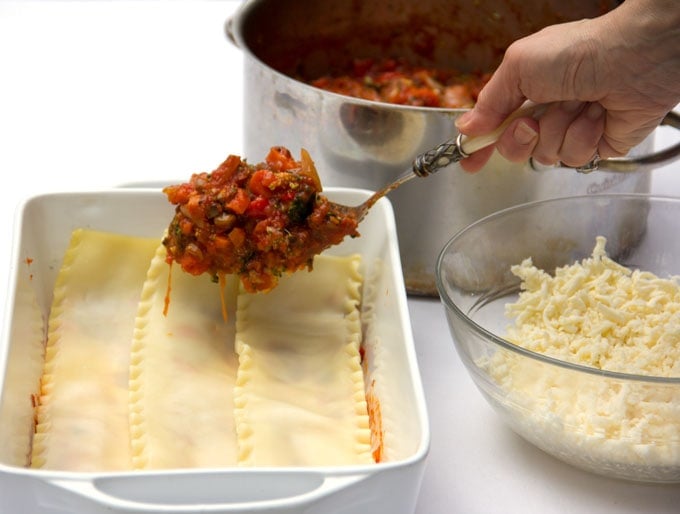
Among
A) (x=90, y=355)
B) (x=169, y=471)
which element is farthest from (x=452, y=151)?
(x=169, y=471)

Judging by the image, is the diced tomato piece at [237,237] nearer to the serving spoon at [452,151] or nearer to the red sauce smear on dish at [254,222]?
the red sauce smear on dish at [254,222]

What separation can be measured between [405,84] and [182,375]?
1.39m

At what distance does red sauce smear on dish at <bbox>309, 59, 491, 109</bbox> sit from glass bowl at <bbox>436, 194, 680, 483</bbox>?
63 centimetres

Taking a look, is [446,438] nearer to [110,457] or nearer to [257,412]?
[257,412]

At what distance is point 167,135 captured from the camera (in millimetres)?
3080

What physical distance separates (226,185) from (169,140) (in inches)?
48.0

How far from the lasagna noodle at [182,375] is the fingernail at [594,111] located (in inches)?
31.8

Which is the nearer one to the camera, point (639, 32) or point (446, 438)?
point (639, 32)

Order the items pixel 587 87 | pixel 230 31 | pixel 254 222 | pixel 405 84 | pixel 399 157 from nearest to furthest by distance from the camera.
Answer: pixel 587 87
pixel 254 222
pixel 399 157
pixel 230 31
pixel 405 84

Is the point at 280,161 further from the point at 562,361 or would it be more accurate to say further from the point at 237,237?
the point at 562,361

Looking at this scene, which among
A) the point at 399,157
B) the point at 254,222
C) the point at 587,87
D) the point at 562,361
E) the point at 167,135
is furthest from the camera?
the point at 167,135

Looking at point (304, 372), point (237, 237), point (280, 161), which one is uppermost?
point (280, 161)

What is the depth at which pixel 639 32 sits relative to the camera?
164cm

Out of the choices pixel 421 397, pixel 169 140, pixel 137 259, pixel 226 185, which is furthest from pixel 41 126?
pixel 421 397
